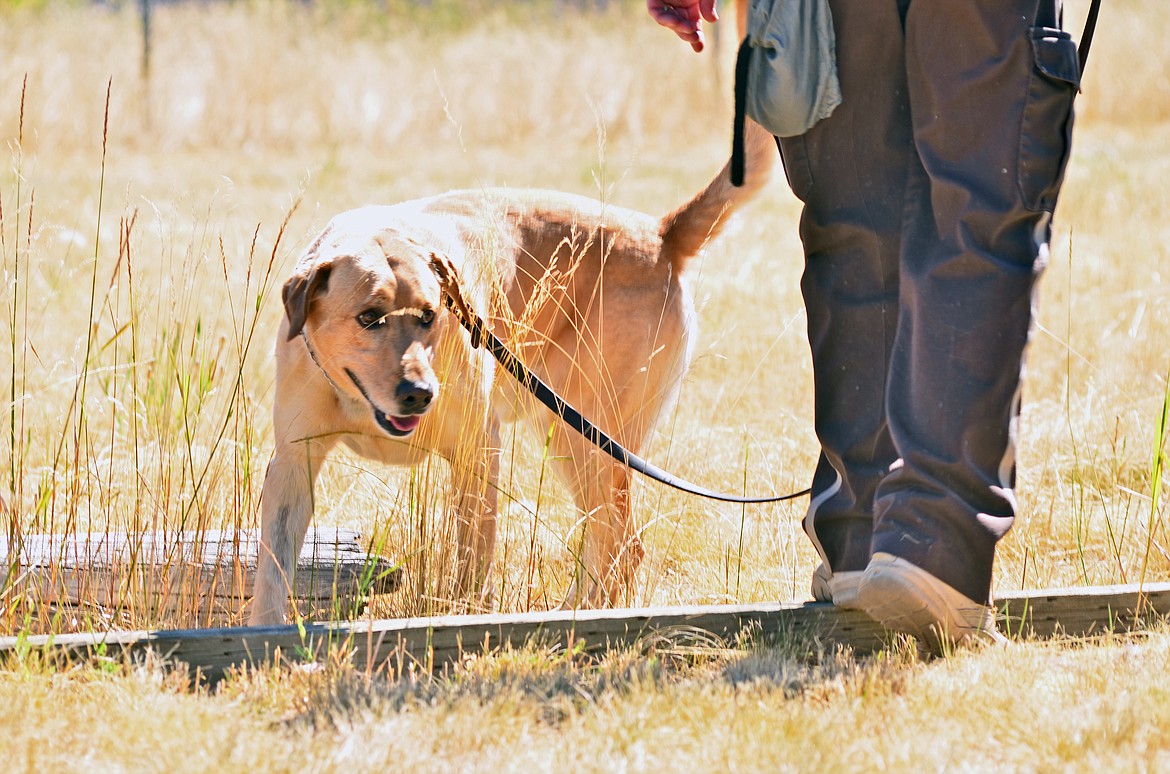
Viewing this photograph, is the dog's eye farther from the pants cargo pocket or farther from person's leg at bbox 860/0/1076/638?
the pants cargo pocket

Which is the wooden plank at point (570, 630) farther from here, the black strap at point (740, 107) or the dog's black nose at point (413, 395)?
the black strap at point (740, 107)

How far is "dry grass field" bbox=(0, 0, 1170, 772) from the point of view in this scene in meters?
2.28

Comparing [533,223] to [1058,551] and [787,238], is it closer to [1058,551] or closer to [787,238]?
[1058,551]

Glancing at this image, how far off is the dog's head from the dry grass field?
20cm

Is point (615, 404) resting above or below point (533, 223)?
below

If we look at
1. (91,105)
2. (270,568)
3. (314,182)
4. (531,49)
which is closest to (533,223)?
(270,568)

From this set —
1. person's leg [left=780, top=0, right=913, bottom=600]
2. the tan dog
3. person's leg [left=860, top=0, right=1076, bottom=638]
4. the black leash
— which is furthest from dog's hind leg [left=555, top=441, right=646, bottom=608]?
person's leg [left=860, top=0, right=1076, bottom=638]

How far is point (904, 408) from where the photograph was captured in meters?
2.66

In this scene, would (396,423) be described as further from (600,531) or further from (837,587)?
(837,587)

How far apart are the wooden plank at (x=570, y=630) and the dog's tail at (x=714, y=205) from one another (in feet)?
4.90

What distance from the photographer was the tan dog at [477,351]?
3457mm

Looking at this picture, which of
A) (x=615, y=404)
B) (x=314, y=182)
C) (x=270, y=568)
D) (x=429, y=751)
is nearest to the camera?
(x=429, y=751)

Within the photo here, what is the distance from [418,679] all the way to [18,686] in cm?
75

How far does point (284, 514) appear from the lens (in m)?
3.58
